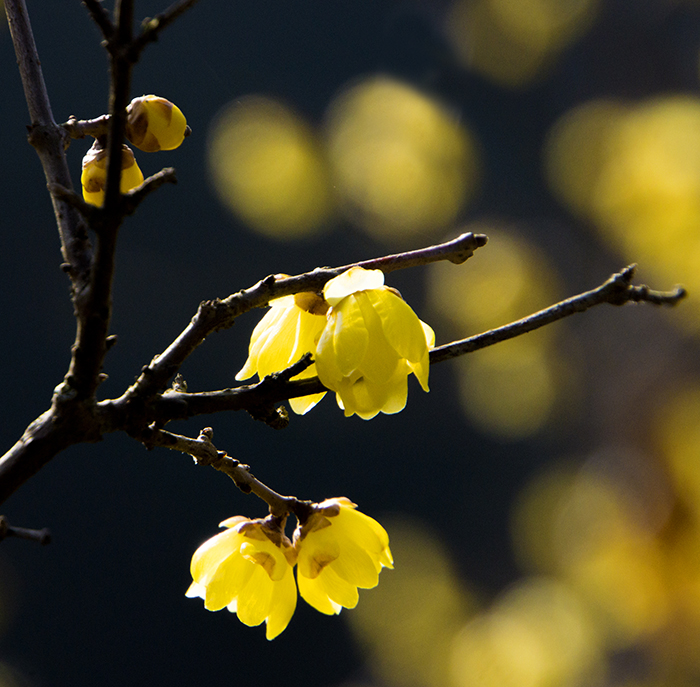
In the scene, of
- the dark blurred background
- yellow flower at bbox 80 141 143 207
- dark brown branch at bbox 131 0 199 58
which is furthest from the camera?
the dark blurred background

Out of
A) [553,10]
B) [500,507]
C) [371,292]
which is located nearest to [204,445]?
[371,292]

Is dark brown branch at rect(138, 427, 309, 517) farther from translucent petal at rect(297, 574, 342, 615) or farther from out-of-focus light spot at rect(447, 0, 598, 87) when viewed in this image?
out-of-focus light spot at rect(447, 0, 598, 87)

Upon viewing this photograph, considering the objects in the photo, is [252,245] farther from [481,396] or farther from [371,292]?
[371,292]

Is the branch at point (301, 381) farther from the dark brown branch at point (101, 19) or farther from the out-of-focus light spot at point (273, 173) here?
the out-of-focus light spot at point (273, 173)

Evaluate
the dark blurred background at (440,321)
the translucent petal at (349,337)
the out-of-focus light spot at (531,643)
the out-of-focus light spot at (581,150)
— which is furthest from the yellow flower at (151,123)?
the out-of-focus light spot at (531,643)

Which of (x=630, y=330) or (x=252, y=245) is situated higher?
(x=252, y=245)

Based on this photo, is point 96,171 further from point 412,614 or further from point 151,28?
point 412,614

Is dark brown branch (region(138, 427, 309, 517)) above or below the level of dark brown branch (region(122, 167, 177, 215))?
below

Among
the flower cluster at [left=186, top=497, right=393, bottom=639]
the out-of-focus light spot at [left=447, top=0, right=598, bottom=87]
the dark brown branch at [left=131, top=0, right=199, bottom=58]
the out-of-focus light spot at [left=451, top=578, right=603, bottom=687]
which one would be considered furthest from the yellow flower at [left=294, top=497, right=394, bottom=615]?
the out-of-focus light spot at [left=447, top=0, right=598, bottom=87]
